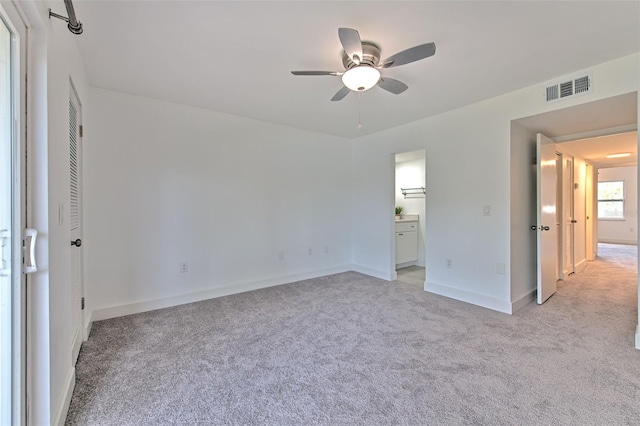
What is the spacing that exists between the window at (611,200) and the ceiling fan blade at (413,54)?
400 inches

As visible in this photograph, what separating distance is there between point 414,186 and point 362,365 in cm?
416

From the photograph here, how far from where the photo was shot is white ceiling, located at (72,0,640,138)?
67.1 inches

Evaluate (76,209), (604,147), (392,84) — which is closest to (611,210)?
(604,147)

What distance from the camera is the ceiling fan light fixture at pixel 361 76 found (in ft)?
6.45

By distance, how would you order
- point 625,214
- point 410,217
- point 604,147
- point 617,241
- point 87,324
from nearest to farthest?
point 87,324
point 604,147
point 410,217
point 625,214
point 617,241

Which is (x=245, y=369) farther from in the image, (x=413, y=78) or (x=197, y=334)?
(x=413, y=78)

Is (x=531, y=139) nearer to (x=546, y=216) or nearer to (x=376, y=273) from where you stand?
(x=546, y=216)

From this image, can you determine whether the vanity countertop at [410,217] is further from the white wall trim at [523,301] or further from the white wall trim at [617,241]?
the white wall trim at [617,241]

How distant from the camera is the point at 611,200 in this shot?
835cm

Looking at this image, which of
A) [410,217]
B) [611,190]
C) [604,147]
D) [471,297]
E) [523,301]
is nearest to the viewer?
[523,301]

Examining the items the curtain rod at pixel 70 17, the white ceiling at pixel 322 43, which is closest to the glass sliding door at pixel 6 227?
the curtain rod at pixel 70 17

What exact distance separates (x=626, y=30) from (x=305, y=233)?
3.72 meters

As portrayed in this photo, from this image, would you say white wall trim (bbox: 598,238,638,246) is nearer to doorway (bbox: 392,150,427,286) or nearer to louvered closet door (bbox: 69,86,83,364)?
doorway (bbox: 392,150,427,286)

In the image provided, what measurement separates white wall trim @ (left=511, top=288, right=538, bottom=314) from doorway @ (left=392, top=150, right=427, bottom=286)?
1.45 metres
